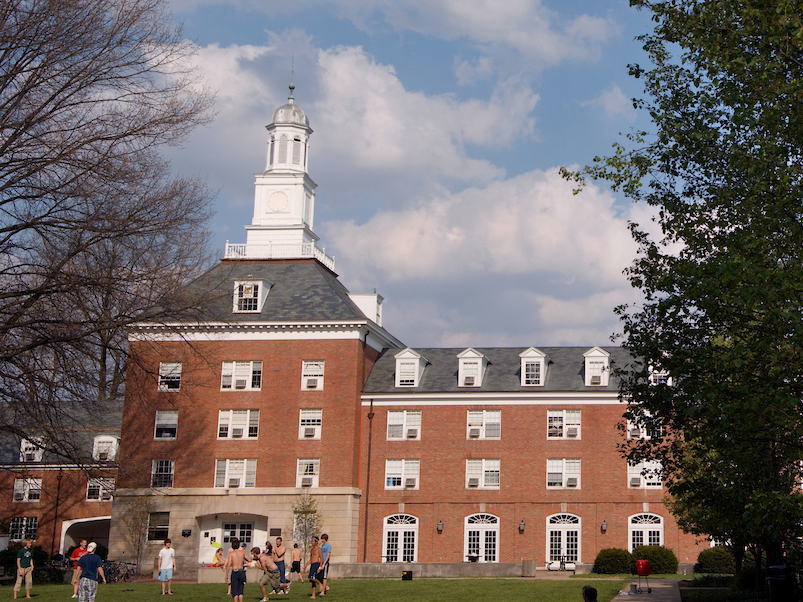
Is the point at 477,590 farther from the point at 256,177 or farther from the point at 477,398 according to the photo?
the point at 256,177

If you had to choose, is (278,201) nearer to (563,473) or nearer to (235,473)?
(235,473)

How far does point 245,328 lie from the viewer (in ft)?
173

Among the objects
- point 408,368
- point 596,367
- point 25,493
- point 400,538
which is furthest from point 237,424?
point 596,367

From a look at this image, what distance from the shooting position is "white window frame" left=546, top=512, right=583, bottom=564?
48.8 metres

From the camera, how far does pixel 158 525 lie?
51156 millimetres

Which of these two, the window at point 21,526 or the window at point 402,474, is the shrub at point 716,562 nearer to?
the window at point 402,474

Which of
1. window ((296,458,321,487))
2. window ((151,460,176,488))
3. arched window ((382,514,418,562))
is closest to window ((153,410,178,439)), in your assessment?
window ((151,460,176,488))

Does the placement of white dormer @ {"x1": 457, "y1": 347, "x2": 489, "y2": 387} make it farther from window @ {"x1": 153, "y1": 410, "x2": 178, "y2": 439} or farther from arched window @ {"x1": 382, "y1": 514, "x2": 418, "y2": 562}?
window @ {"x1": 153, "y1": 410, "x2": 178, "y2": 439}

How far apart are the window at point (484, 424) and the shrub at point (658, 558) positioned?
9643 mm

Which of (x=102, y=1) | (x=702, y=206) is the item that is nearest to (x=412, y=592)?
(x=702, y=206)

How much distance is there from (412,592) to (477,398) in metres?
22.8

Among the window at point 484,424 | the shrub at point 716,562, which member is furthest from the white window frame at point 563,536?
the shrub at point 716,562

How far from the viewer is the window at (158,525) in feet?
167

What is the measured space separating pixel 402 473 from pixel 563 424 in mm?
9124
